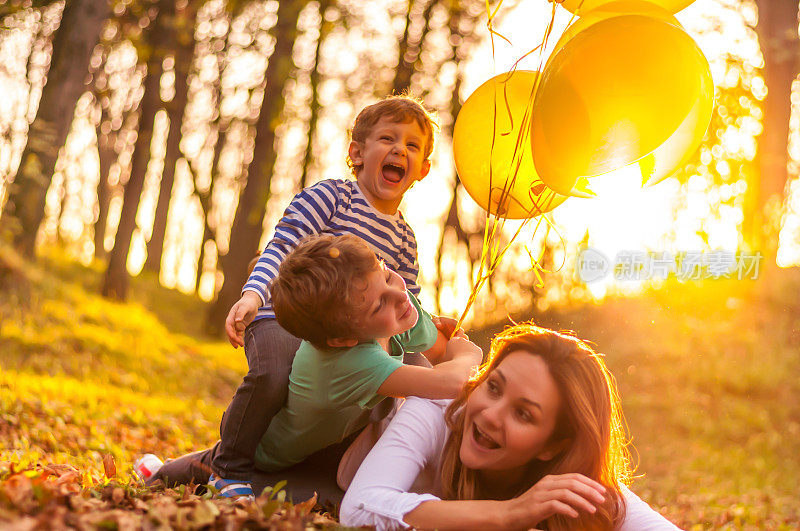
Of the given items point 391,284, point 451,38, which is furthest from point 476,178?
point 451,38

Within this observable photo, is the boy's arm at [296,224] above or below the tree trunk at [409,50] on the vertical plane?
below

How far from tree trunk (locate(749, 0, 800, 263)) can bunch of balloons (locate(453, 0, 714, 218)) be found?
7.80 metres

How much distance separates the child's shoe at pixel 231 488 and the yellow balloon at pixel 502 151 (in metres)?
1.70

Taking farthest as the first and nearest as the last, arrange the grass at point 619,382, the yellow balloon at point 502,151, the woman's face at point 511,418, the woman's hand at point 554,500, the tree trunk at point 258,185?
the tree trunk at point 258,185 < the grass at point 619,382 < the yellow balloon at point 502,151 < the woman's face at point 511,418 < the woman's hand at point 554,500

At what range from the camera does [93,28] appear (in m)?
7.20

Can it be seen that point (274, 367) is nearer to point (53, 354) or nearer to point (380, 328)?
point (380, 328)

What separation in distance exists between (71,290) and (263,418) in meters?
7.53

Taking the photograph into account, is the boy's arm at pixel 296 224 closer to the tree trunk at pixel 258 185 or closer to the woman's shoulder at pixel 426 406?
the woman's shoulder at pixel 426 406

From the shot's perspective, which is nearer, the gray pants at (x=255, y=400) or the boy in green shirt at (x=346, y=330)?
the boy in green shirt at (x=346, y=330)

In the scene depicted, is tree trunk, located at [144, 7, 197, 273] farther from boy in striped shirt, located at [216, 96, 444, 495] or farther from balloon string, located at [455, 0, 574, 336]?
balloon string, located at [455, 0, 574, 336]

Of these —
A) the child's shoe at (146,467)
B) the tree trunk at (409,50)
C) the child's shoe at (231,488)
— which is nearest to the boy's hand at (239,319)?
the child's shoe at (231,488)

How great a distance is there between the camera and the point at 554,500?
86.5 inches

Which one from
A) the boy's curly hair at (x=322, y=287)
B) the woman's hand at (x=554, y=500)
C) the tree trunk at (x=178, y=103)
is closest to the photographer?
the woman's hand at (x=554, y=500)

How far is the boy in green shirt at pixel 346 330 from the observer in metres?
2.60
